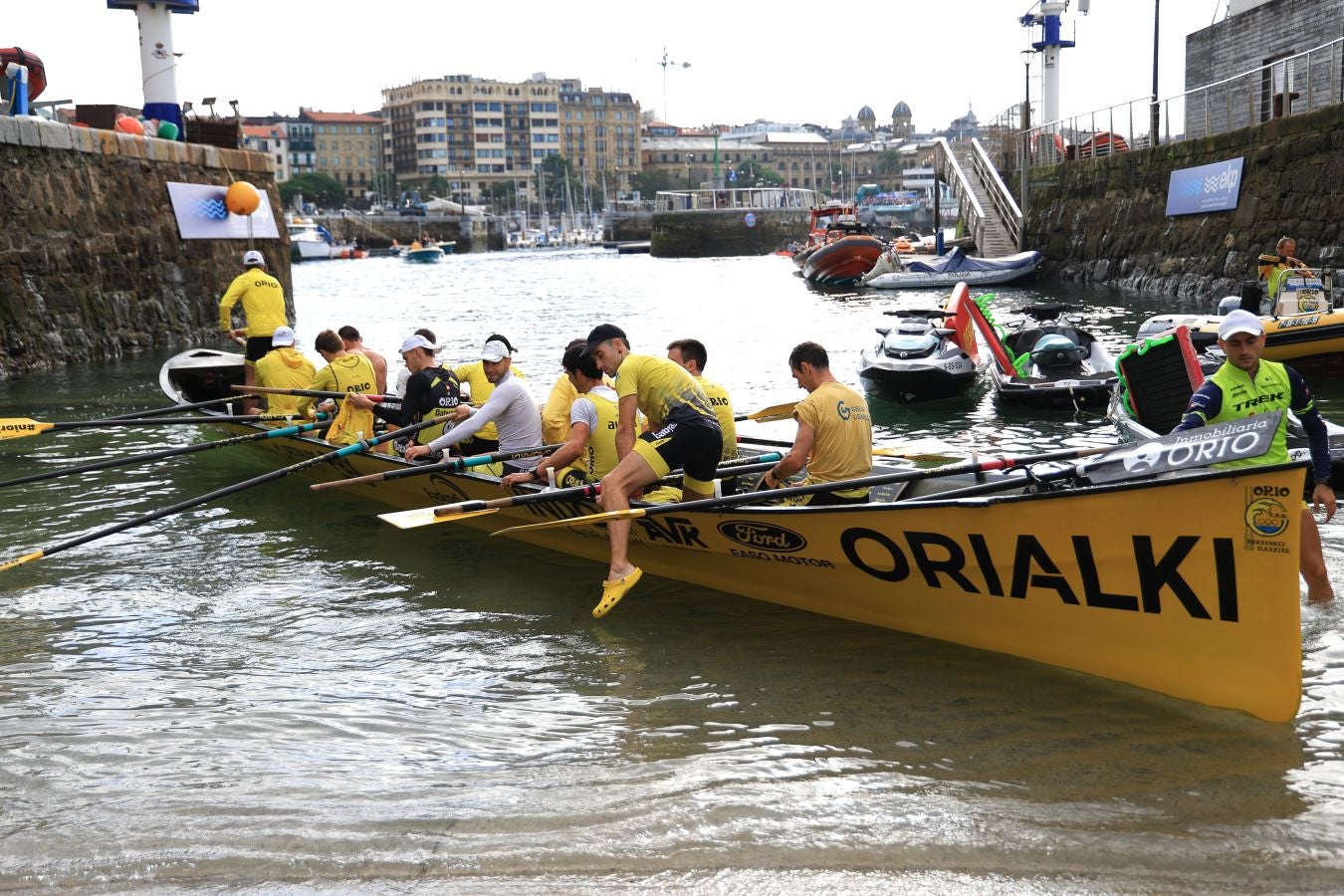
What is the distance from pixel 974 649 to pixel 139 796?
4426 mm

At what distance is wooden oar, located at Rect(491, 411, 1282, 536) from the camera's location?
5.43m

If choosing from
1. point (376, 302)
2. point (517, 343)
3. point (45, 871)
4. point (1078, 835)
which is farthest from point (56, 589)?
point (376, 302)

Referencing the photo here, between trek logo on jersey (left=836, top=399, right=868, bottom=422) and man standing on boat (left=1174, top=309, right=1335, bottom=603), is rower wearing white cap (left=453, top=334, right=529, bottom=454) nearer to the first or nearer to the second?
trek logo on jersey (left=836, top=399, right=868, bottom=422)

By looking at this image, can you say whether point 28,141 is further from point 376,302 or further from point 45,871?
point 376,302

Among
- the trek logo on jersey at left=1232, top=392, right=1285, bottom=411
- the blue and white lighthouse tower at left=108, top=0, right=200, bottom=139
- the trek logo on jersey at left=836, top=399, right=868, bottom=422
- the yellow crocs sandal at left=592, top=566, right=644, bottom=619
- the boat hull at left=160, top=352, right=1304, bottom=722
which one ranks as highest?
the blue and white lighthouse tower at left=108, top=0, right=200, bottom=139

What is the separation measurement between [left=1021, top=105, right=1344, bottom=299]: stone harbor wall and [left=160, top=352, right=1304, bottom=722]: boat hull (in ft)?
59.5

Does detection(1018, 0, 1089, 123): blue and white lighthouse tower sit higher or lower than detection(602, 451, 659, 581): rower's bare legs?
higher

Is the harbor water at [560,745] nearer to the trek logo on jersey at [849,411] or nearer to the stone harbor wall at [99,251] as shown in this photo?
the trek logo on jersey at [849,411]

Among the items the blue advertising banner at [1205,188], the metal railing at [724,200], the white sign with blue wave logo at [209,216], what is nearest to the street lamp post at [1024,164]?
the blue advertising banner at [1205,188]

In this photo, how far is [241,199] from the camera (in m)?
27.6

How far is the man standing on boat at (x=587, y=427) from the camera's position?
8.30 meters

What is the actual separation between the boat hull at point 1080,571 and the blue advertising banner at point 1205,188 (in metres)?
22.8

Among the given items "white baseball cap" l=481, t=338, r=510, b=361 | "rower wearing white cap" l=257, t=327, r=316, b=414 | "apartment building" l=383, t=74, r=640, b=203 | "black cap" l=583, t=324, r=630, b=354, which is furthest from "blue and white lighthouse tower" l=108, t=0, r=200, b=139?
"apartment building" l=383, t=74, r=640, b=203

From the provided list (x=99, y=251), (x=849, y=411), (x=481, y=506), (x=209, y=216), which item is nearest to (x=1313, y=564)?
(x=849, y=411)
